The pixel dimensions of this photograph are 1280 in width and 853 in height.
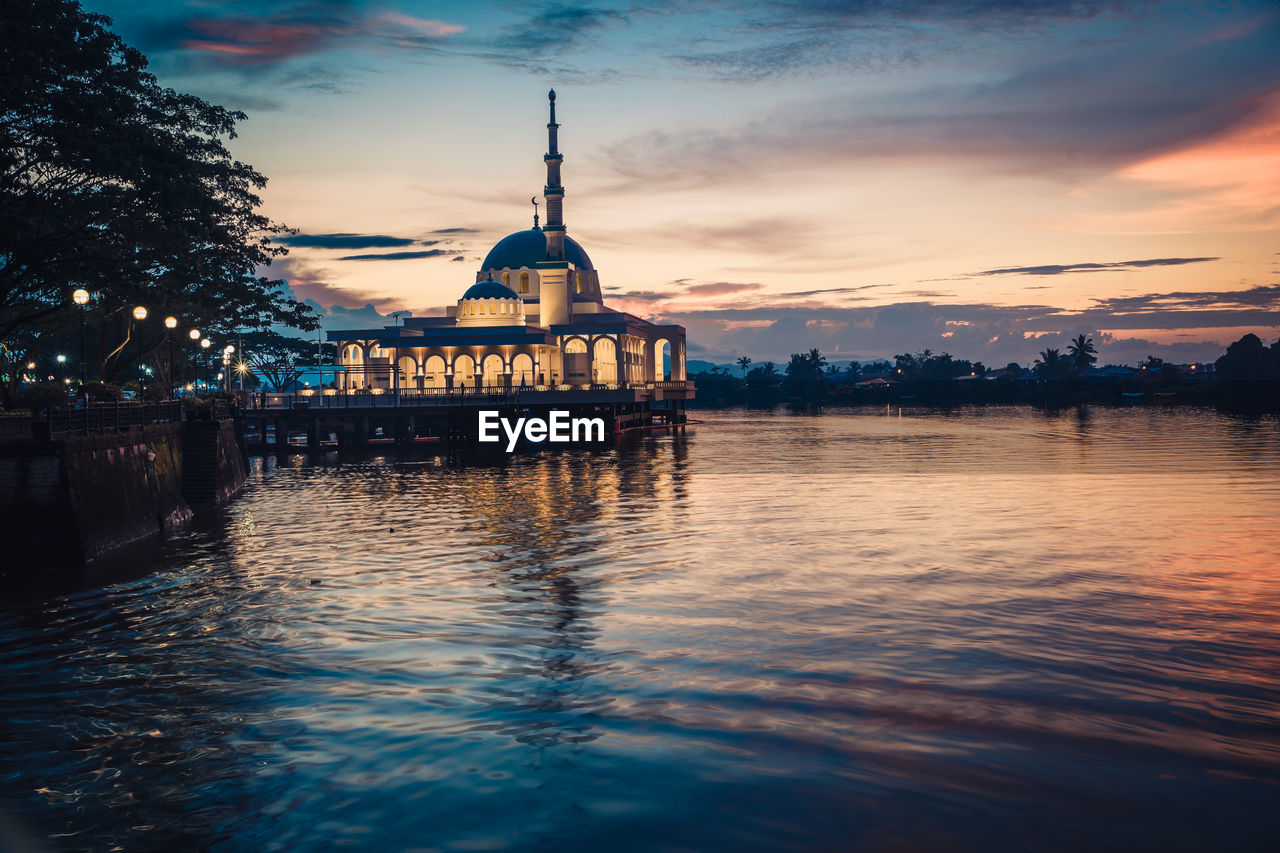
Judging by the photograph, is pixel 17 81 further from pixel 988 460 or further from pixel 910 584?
pixel 988 460

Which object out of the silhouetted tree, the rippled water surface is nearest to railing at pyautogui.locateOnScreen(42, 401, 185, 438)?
the rippled water surface

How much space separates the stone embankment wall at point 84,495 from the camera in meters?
21.9

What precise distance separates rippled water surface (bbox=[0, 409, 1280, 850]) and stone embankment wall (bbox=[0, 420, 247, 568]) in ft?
5.03

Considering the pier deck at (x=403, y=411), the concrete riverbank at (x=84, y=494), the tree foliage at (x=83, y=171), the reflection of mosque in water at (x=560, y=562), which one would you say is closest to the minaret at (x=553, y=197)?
the pier deck at (x=403, y=411)

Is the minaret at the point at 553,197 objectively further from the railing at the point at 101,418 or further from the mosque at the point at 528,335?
the railing at the point at 101,418

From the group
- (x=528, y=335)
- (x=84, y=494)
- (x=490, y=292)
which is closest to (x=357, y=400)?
(x=528, y=335)

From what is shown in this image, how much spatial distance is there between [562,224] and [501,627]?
10331 cm

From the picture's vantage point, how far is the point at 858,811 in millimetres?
9789

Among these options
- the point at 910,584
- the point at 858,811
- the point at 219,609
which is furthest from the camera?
the point at 910,584

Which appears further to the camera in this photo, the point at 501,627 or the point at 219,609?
the point at 219,609

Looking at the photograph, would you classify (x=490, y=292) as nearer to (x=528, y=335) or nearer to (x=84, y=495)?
(x=528, y=335)

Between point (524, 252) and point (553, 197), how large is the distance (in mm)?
7699

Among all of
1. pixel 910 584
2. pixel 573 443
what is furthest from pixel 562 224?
pixel 910 584

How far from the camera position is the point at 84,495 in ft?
77.3
